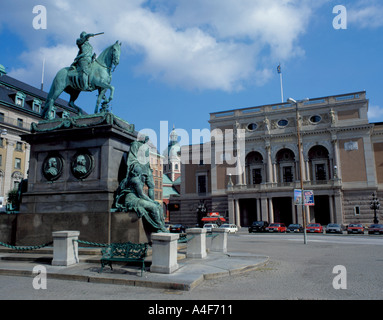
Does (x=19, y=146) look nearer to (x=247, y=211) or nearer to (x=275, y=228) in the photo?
(x=275, y=228)

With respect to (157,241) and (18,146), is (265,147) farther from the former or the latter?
(157,241)

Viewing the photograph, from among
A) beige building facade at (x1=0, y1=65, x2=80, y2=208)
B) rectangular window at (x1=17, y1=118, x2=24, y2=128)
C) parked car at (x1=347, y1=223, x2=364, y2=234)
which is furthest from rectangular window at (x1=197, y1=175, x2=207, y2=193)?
rectangular window at (x1=17, y1=118, x2=24, y2=128)

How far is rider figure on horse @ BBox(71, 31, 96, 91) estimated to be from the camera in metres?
13.1

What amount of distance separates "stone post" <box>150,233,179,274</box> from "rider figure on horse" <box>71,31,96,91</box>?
7.53 m

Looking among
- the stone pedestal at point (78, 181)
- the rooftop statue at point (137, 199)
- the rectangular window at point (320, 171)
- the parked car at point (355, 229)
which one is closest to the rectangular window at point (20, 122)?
the stone pedestal at point (78, 181)

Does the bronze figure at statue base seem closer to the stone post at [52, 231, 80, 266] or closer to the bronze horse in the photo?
the bronze horse

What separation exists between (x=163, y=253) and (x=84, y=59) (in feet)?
28.4

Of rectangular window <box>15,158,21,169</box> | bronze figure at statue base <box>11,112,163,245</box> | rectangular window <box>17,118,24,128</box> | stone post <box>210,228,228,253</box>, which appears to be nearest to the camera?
bronze figure at statue base <box>11,112,163,245</box>

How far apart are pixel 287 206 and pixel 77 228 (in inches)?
2078

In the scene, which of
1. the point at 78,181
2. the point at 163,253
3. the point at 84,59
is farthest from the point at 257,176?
the point at 163,253

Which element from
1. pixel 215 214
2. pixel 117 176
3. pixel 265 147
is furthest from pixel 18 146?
pixel 117 176

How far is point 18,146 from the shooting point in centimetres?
4928

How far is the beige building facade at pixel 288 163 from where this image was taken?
51594 mm

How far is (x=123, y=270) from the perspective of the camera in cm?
882
